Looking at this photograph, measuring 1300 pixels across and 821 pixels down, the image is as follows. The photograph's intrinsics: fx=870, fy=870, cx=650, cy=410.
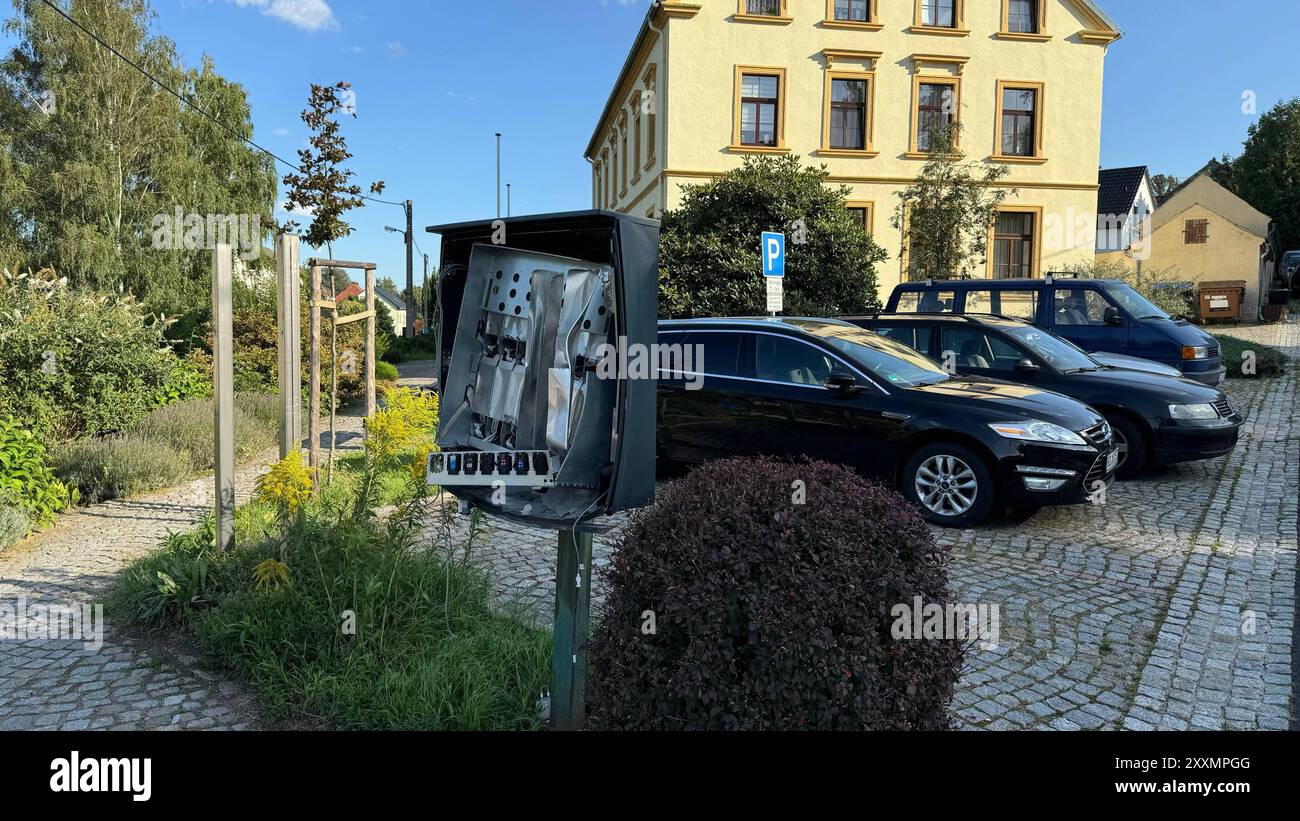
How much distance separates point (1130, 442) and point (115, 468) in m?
9.80

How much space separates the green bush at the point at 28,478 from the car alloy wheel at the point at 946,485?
279 inches

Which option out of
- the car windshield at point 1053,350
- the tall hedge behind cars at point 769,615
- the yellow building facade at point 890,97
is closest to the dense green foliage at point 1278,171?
the yellow building facade at point 890,97

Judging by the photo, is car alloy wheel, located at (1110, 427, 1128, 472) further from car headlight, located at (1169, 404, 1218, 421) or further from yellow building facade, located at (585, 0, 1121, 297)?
yellow building facade, located at (585, 0, 1121, 297)

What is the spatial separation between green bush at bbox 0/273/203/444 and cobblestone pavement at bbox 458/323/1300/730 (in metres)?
5.59

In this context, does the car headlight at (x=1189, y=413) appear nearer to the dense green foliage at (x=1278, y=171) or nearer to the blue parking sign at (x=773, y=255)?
the blue parking sign at (x=773, y=255)

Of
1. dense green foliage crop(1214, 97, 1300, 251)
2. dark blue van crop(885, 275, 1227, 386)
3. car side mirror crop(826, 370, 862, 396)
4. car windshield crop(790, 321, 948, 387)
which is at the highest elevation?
dense green foliage crop(1214, 97, 1300, 251)

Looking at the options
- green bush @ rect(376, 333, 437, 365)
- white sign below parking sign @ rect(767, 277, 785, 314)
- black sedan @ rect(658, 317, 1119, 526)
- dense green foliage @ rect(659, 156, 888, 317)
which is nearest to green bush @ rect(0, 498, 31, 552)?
black sedan @ rect(658, 317, 1119, 526)

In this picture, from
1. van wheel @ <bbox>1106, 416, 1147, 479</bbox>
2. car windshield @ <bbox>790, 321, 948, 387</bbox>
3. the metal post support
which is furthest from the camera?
van wheel @ <bbox>1106, 416, 1147, 479</bbox>

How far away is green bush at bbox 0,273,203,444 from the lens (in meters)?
8.89

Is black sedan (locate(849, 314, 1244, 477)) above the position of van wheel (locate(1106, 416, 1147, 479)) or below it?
above

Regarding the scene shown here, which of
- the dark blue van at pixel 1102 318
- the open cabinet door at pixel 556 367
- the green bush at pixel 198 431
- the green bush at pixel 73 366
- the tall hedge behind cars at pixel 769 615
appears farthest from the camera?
the dark blue van at pixel 1102 318

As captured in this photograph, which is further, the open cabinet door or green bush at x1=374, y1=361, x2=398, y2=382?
green bush at x1=374, y1=361, x2=398, y2=382

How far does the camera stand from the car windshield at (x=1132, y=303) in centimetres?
1173
